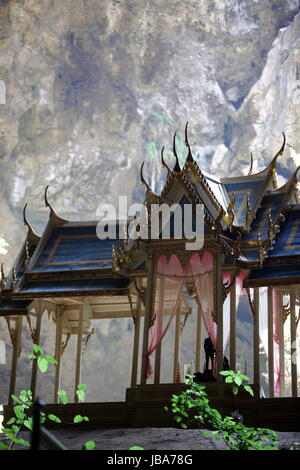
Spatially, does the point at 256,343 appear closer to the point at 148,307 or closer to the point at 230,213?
the point at 148,307

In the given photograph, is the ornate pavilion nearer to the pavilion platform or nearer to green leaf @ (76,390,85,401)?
the pavilion platform

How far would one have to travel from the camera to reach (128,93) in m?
47.6

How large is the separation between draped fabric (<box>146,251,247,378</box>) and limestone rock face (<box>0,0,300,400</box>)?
27188 millimetres

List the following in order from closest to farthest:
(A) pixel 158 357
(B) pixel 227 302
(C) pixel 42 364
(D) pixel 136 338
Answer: (C) pixel 42 364 → (A) pixel 158 357 → (B) pixel 227 302 → (D) pixel 136 338

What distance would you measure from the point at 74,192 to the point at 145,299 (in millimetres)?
31256

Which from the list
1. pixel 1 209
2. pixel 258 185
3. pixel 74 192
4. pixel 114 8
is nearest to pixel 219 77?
pixel 114 8

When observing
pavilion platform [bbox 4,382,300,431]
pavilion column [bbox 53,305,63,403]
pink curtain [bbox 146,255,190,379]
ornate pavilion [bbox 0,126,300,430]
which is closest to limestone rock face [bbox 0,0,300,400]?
pavilion column [bbox 53,305,63,403]

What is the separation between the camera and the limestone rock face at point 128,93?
42781mm

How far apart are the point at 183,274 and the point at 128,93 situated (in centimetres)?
3434

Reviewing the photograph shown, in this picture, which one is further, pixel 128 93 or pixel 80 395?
pixel 128 93

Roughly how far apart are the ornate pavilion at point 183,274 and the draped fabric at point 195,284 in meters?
0.02

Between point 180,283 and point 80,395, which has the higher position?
point 180,283

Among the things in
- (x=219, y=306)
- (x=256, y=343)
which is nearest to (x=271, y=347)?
(x=256, y=343)

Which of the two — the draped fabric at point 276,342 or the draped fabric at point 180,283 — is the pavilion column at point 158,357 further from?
the draped fabric at point 276,342
